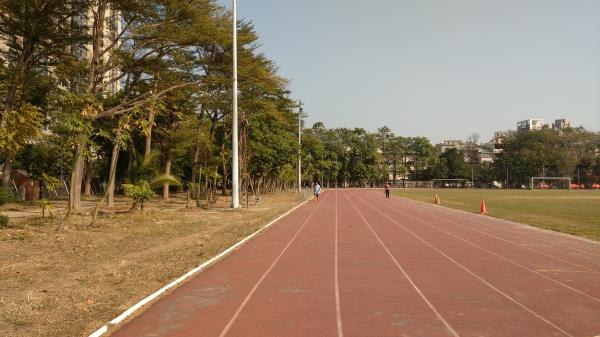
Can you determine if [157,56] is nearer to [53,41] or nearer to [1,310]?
[53,41]

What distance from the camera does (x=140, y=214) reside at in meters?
19.7

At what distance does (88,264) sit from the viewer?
9.62 meters

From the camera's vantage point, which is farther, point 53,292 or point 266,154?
point 266,154

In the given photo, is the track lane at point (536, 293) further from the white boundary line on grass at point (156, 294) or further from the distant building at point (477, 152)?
the distant building at point (477, 152)

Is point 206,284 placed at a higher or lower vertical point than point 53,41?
lower

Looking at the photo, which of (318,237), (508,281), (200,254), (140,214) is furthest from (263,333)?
(140,214)

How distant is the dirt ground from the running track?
642 millimetres

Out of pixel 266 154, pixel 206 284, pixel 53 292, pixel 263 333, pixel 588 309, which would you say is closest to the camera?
pixel 263 333

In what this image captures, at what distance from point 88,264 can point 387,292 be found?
575 cm

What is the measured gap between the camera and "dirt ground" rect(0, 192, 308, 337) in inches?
236

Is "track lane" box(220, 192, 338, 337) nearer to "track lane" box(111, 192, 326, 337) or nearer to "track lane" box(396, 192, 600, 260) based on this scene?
"track lane" box(111, 192, 326, 337)

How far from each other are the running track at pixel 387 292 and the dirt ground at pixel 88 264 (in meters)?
0.64

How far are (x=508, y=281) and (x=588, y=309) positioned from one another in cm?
183

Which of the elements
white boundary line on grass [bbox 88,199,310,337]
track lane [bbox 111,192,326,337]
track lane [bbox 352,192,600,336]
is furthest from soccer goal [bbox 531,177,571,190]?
track lane [bbox 111,192,326,337]
